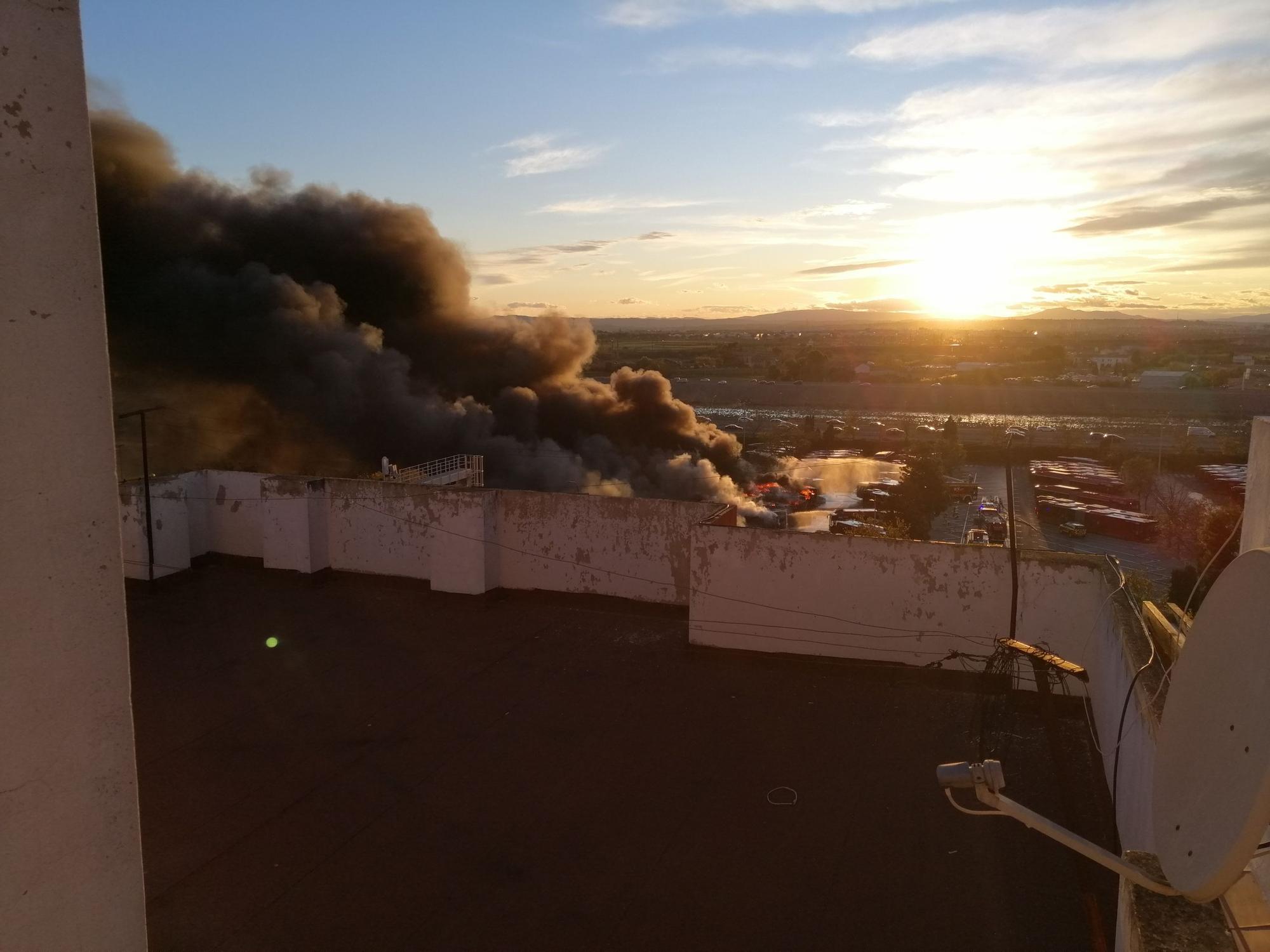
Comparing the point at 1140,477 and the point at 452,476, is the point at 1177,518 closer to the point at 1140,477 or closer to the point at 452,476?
the point at 1140,477

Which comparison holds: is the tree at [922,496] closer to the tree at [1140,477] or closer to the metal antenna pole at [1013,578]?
the tree at [1140,477]

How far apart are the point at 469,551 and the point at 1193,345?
92.5 m

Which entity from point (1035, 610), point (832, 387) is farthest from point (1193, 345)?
point (1035, 610)

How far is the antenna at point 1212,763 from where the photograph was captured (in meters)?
1.93

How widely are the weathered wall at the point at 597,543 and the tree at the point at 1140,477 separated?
1898 centimetres

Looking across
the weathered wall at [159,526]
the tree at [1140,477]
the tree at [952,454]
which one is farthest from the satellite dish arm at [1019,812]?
the tree at [952,454]

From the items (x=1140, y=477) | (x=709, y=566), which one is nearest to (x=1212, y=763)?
(x=709, y=566)

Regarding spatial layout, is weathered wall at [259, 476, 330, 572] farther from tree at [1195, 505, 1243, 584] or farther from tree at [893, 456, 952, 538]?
tree at [893, 456, 952, 538]

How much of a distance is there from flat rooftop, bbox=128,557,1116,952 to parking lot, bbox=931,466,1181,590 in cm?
1035

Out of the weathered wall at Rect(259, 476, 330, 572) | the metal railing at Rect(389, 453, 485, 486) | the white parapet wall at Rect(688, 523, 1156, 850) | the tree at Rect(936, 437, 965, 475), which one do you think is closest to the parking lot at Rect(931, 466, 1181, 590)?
the tree at Rect(936, 437, 965, 475)

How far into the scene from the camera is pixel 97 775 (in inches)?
68.2

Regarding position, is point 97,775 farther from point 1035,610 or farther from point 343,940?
point 1035,610

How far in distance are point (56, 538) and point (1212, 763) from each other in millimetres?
2754

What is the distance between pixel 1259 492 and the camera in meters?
3.80
